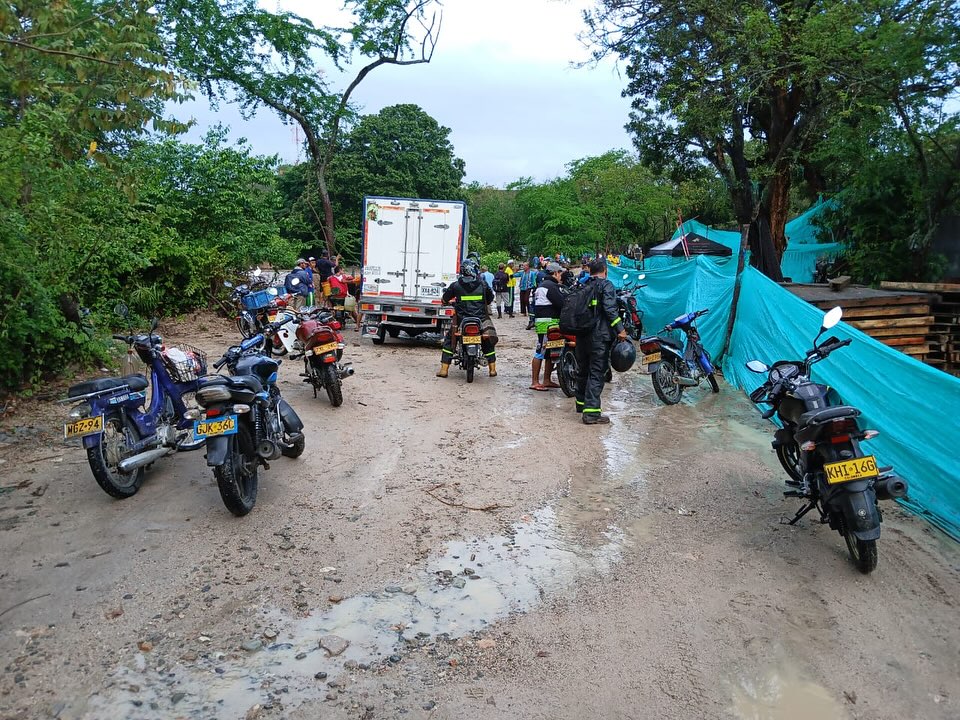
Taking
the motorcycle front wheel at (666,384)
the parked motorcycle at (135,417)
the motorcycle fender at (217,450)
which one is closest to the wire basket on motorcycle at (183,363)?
the parked motorcycle at (135,417)

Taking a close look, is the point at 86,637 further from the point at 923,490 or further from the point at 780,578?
the point at 923,490

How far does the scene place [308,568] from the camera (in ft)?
14.4

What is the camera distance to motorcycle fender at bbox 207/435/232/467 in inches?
183

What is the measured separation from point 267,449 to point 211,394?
2.56ft

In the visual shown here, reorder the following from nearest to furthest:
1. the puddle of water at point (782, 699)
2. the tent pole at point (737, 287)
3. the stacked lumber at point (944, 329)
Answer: the puddle of water at point (782, 699)
the tent pole at point (737, 287)
the stacked lumber at point (944, 329)

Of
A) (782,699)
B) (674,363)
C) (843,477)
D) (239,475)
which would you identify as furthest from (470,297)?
(782,699)

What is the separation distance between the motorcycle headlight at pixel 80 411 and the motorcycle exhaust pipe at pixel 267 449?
118 cm

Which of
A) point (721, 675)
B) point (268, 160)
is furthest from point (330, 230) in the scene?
point (721, 675)

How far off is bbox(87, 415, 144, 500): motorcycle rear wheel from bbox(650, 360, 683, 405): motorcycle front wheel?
20.7ft

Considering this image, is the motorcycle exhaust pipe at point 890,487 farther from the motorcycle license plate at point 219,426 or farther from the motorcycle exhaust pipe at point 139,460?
the motorcycle exhaust pipe at point 139,460

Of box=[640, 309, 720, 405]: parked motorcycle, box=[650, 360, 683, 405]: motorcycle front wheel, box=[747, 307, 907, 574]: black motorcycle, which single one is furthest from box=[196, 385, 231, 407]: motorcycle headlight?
box=[650, 360, 683, 405]: motorcycle front wheel

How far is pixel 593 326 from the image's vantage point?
8.09 m

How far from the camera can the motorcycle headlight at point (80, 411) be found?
4930mm

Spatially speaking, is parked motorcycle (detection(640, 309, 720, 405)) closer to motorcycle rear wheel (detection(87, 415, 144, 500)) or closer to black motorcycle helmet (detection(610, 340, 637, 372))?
black motorcycle helmet (detection(610, 340, 637, 372))
